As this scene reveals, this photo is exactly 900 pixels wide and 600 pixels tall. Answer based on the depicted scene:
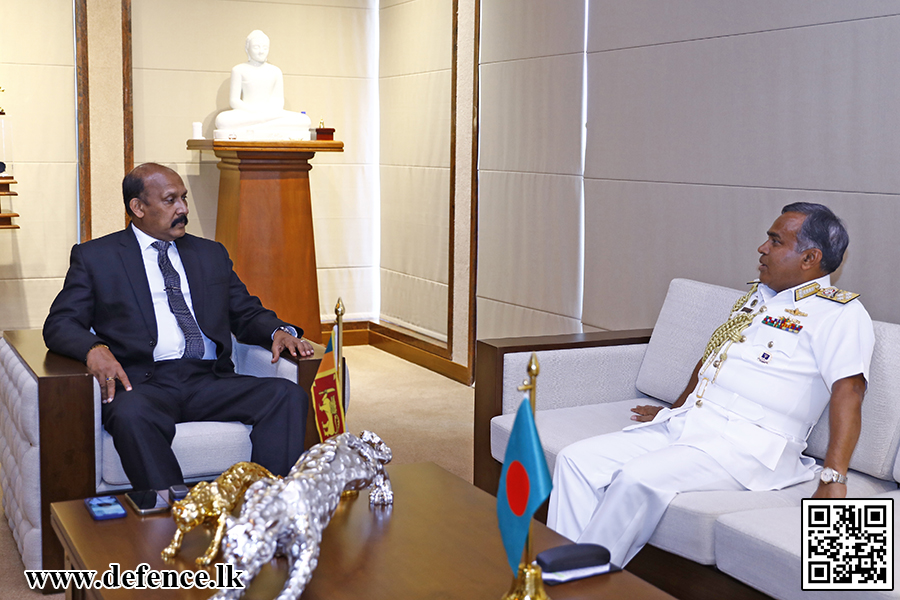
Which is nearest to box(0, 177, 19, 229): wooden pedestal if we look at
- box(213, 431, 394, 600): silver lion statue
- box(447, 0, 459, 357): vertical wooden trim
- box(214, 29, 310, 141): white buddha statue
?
box(214, 29, 310, 141): white buddha statue

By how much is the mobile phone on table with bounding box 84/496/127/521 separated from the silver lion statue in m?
0.50

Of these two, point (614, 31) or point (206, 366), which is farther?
point (614, 31)

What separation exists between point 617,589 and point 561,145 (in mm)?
3328

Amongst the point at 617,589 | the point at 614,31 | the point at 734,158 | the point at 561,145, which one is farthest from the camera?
the point at 561,145

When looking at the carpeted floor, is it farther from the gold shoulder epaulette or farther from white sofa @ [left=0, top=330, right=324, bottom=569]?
the gold shoulder epaulette

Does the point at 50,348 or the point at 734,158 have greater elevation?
the point at 734,158

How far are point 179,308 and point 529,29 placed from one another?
2.69 m

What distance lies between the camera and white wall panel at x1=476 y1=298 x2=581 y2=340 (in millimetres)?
5008

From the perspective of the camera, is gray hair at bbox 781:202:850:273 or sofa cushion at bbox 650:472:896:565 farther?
gray hair at bbox 781:202:850:273

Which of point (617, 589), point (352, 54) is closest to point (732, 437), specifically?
point (617, 589)

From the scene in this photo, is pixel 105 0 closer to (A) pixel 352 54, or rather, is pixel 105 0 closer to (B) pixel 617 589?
(A) pixel 352 54

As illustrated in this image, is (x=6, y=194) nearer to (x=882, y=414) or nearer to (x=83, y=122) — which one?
(x=83, y=122)

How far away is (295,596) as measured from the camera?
5.95ft

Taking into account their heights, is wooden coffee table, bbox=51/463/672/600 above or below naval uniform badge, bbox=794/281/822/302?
below
